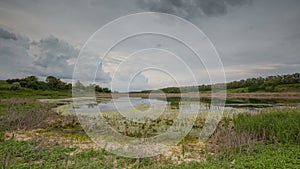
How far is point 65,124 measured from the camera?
10.2 meters

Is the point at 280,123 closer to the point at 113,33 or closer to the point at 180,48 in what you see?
the point at 180,48

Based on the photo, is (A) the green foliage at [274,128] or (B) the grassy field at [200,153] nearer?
(B) the grassy field at [200,153]

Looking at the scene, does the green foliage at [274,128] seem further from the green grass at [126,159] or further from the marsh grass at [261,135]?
the green grass at [126,159]

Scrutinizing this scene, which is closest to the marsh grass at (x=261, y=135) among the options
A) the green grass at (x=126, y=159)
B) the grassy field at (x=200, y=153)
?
the grassy field at (x=200, y=153)

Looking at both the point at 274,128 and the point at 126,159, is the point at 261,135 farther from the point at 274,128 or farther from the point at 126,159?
the point at 126,159

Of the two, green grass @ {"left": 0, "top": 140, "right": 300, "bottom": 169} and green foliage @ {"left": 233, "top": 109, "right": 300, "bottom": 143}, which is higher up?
green foliage @ {"left": 233, "top": 109, "right": 300, "bottom": 143}

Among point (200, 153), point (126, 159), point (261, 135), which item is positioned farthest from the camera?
point (261, 135)

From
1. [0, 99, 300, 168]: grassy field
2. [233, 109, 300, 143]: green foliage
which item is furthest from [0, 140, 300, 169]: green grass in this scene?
[233, 109, 300, 143]: green foliage

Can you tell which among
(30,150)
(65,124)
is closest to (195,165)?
(30,150)

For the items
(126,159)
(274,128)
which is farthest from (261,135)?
(126,159)

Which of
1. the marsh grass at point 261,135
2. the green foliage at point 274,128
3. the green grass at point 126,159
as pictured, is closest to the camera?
the green grass at point 126,159

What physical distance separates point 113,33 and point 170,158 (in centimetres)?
427

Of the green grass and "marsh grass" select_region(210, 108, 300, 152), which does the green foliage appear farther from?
the green grass

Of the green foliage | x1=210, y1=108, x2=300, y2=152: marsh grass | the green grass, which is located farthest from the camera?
the green foliage
